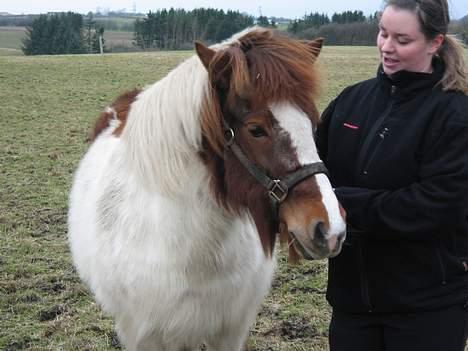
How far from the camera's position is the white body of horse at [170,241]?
223cm

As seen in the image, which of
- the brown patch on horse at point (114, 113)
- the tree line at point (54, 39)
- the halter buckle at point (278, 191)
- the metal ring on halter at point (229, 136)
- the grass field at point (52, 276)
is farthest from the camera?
the tree line at point (54, 39)

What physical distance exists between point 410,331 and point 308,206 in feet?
2.68

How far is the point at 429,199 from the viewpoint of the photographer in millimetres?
2018

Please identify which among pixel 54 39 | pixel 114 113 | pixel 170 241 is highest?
pixel 114 113

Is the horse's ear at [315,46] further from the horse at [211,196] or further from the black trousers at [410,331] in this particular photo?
the black trousers at [410,331]

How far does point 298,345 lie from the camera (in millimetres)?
3738

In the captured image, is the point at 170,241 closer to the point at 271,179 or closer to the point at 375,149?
the point at 271,179

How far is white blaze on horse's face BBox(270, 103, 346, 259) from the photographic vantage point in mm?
1824

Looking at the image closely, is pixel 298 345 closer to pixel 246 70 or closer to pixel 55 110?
pixel 246 70

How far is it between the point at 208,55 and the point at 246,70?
148 millimetres

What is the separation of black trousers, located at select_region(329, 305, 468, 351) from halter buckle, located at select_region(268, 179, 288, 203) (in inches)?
31.3

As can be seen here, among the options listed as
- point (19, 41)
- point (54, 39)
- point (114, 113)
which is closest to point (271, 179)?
point (114, 113)

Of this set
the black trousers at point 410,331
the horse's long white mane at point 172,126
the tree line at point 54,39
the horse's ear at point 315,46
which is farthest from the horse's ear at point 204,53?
the tree line at point 54,39

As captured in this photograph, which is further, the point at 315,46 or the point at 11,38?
the point at 11,38
